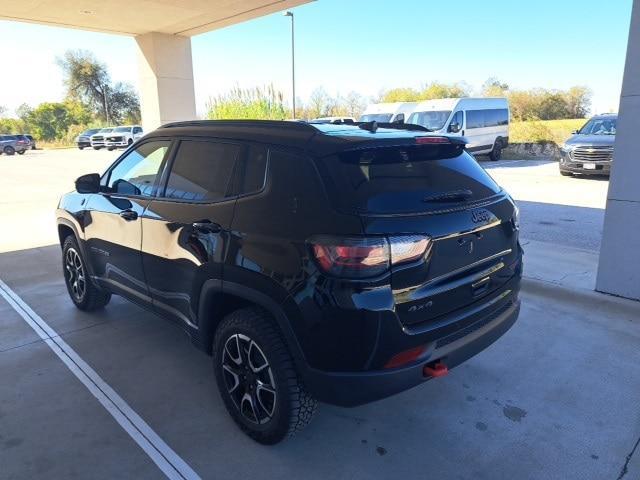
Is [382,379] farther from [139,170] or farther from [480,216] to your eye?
[139,170]

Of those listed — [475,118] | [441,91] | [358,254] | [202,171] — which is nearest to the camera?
[358,254]

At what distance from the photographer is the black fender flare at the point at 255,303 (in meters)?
2.30

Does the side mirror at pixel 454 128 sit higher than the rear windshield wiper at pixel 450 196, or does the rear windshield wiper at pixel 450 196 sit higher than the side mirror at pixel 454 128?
the side mirror at pixel 454 128

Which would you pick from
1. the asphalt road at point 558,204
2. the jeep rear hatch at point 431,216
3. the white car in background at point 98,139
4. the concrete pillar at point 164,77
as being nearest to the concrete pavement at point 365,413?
the jeep rear hatch at point 431,216

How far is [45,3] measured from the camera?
28.2 ft

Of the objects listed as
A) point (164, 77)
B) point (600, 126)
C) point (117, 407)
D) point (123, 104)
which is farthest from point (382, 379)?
point (123, 104)

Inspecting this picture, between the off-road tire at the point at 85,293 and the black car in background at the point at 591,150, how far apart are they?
12.3 m

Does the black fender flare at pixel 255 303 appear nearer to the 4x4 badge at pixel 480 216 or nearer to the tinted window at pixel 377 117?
the 4x4 badge at pixel 480 216

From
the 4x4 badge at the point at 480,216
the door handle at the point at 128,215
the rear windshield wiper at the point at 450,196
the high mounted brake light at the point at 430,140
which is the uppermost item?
the high mounted brake light at the point at 430,140

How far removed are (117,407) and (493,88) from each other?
164 ft

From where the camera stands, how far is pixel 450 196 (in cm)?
250

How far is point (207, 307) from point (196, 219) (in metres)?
0.51

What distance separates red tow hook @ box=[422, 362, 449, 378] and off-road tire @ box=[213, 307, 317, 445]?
1.94ft

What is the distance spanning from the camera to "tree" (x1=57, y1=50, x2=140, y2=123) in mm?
55594
